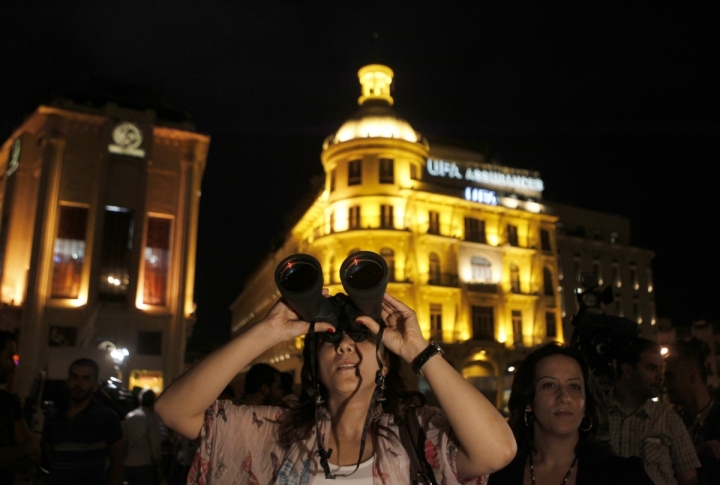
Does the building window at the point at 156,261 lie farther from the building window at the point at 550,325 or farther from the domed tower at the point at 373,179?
the building window at the point at 550,325

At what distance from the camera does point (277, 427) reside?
2.40 meters

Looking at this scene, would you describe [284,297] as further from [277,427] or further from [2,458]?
[2,458]

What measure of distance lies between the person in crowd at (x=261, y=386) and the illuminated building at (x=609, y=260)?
1447 inches

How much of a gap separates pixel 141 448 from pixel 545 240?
107 feet

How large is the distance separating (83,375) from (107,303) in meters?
26.0

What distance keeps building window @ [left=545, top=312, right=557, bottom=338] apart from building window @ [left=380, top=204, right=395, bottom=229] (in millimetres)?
11321

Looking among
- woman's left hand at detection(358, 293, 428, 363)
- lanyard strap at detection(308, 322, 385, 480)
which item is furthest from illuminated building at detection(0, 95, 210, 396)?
woman's left hand at detection(358, 293, 428, 363)

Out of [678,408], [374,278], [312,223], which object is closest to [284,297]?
[374,278]

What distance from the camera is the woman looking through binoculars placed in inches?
76.7

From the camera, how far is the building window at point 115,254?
28.8 m

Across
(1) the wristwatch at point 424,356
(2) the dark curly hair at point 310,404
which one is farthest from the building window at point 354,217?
(1) the wristwatch at point 424,356

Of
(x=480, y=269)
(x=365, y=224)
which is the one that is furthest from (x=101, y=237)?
(x=480, y=269)

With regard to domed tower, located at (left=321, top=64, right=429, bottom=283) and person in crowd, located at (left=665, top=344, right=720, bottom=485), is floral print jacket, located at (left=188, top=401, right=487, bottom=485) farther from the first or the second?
domed tower, located at (left=321, top=64, right=429, bottom=283)

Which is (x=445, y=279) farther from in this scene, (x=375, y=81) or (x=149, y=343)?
(x=149, y=343)
